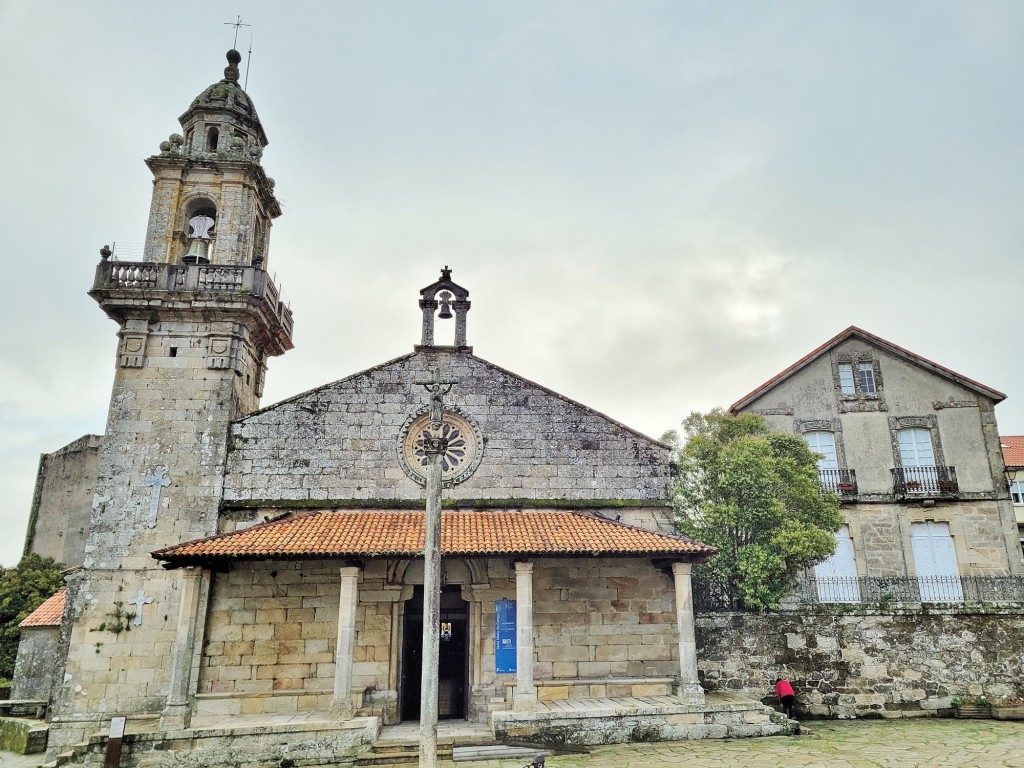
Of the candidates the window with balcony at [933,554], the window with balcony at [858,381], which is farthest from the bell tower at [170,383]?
the window with balcony at [933,554]

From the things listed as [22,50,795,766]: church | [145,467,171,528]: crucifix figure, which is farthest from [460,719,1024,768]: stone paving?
[145,467,171,528]: crucifix figure

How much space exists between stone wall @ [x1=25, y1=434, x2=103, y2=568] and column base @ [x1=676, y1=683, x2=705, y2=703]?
22.9 m

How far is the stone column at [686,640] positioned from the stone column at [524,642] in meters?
2.95

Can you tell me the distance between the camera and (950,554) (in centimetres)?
1945

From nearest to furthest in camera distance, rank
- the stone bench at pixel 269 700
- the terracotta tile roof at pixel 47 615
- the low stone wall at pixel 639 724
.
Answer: the low stone wall at pixel 639 724 → the stone bench at pixel 269 700 → the terracotta tile roof at pixel 47 615

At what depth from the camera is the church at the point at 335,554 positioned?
40.9 ft

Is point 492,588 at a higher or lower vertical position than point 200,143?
lower

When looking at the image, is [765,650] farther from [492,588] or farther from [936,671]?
[492,588]

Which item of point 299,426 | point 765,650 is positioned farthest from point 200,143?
point 765,650

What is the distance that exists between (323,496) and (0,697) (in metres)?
15.1

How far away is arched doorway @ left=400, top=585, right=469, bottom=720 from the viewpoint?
14070 mm

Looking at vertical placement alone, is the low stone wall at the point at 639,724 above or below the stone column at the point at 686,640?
below

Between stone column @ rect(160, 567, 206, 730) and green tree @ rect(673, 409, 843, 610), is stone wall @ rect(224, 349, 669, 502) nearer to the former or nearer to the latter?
green tree @ rect(673, 409, 843, 610)

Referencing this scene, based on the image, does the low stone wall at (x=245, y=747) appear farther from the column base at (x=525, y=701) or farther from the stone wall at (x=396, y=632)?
the column base at (x=525, y=701)
